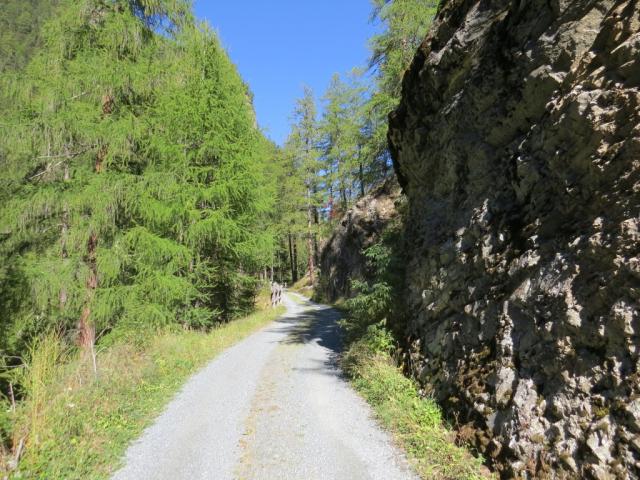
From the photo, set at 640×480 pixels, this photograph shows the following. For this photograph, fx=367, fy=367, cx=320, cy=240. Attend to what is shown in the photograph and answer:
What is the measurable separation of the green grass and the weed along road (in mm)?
213

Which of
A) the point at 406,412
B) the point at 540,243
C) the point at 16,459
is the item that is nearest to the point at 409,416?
the point at 406,412

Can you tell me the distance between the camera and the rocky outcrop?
18.0 metres

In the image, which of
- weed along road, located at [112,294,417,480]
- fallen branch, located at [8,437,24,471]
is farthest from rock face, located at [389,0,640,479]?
fallen branch, located at [8,437,24,471]

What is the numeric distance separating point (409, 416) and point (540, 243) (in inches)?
121

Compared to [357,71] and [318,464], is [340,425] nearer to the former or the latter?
[318,464]

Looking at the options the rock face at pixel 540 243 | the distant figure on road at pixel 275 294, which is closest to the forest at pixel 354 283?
the rock face at pixel 540 243

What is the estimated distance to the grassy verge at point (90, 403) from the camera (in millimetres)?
4160

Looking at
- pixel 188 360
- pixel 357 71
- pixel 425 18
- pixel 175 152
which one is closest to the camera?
pixel 188 360

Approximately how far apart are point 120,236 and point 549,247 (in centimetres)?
924

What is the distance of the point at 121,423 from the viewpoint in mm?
5441

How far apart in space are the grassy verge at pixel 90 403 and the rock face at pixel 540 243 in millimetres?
4605

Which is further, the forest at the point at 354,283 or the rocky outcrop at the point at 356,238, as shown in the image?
the rocky outcrop at the point at 356,238

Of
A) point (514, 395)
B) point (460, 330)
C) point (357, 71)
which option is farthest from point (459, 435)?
point (357, 71)

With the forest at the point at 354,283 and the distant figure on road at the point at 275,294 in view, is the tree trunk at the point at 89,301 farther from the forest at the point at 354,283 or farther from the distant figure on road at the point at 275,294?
the distant figure on road at the point at 275,294
